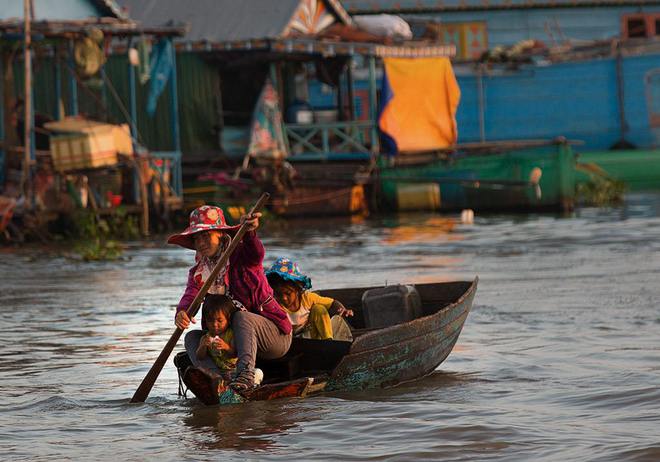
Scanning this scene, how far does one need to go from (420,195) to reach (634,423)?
60.7 feet

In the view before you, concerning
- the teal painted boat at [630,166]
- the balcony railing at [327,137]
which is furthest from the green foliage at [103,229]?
the teal painted boat at [630,166]

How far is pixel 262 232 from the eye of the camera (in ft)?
74.3

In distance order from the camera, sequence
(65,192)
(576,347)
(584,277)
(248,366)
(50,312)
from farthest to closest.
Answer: (65,192)
(584,277)
(50,312)
(576,347)
(248,366)

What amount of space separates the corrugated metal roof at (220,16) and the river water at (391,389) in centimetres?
892

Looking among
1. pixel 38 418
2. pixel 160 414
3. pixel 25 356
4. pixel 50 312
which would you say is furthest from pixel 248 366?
pixel 50 312

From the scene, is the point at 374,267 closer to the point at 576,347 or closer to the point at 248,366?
the point at 576,347

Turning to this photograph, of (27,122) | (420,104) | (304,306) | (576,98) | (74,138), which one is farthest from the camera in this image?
(576,98)

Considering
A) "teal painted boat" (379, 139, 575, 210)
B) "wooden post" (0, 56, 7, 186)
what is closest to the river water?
"wooden post" (0, 56, 7, 186)

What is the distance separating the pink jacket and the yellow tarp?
729 inches

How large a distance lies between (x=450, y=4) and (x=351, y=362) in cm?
2609

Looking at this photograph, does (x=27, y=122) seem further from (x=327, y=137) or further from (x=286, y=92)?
(x=286, y=92)

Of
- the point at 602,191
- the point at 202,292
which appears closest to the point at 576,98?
the point at 602,191

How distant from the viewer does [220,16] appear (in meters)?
26.8

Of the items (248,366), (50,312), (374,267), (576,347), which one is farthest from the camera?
(374,267)
